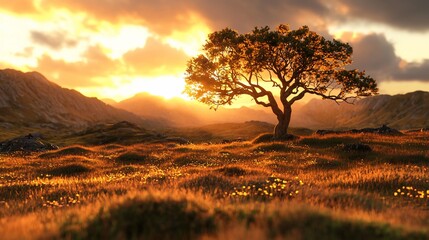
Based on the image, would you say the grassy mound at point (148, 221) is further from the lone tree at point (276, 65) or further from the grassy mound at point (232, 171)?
the lone tree at point (276, 65)

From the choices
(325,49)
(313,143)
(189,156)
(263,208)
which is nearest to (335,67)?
(325,49)

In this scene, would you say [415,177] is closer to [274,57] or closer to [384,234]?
[384,234]

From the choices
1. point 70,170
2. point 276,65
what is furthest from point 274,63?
point 70,170

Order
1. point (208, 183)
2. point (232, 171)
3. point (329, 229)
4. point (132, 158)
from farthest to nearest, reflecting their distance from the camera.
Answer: point (132, 158)
point (232, 171)
point (208, 183)
point (329, 229)

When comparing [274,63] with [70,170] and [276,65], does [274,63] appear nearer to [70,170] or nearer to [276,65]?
[276,65]

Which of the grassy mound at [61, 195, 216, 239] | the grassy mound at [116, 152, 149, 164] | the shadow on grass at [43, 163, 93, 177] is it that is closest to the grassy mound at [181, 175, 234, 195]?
the grassy mound at [61, 195, 216, 239]

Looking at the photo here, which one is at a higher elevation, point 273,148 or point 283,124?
point 283,124

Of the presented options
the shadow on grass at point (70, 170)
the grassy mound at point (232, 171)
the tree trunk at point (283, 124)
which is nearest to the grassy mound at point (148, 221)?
the grassy mound at point (232, 171)

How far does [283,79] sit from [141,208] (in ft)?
142

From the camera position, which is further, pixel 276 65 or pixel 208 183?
pixel 276 65

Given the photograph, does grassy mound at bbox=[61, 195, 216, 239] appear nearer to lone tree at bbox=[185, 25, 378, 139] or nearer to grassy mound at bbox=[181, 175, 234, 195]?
grassy mound at bbox=[181, 175, 234, 195]

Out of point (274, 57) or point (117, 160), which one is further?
point (274, 57)

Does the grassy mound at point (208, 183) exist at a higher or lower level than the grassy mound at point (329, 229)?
lower

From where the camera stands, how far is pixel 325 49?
44.8 meters
